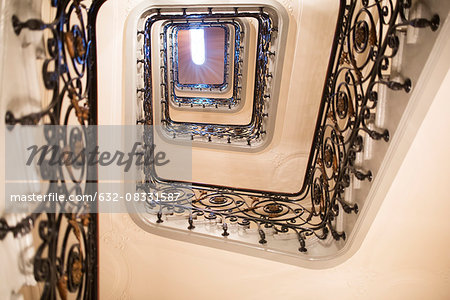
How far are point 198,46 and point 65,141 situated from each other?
7549 millimetres

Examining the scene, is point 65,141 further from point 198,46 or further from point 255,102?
point 198,46

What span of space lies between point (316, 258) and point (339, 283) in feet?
1.07

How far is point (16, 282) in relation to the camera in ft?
4.21

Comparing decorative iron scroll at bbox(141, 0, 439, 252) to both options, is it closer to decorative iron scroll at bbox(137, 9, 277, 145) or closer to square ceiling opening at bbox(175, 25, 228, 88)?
A: decorative iron scroll at bbox(137, 9, 277, 145)

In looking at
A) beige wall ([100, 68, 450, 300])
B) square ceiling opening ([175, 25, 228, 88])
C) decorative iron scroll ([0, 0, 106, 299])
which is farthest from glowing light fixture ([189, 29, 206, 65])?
decorative iron scroll ([0, 0, 106, 299])

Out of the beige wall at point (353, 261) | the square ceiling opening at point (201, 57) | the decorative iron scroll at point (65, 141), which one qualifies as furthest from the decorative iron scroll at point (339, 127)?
the square ceiling opening at point (201, 57)

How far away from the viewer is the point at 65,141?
152 cm

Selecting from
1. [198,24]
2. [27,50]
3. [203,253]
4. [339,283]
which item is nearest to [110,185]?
[203,253]

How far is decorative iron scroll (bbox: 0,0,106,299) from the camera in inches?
51.1

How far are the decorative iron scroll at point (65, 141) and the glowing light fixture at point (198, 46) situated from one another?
6.87 m

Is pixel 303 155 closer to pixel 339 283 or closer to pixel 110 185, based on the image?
pixel 339 283

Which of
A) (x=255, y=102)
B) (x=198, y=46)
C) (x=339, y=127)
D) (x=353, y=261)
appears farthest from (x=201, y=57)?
(x=353, y=261)

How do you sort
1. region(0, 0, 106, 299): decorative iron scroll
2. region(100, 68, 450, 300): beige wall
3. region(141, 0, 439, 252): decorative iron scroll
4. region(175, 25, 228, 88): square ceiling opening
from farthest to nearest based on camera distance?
region(175, 25, 228, 88): square ceiling opening < region(100, 68, 450, 300): beige wall < region(141, 0, 439, 252): decorative iron scroll < region(0, 0, 106, 299): decorative iron scroll

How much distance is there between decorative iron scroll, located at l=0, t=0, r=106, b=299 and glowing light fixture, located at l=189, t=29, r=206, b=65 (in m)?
6.87
